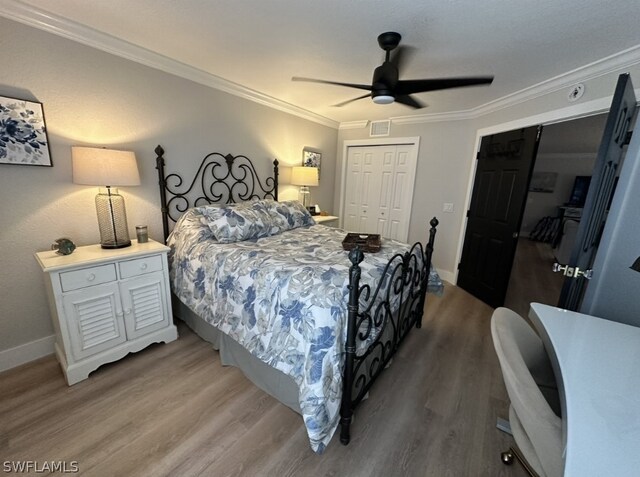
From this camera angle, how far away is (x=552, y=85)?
2484 millimetres

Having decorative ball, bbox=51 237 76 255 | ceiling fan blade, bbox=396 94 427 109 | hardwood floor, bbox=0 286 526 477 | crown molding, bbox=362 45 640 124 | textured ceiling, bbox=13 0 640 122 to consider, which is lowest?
hardwood floor, bbox=0 286 526 477

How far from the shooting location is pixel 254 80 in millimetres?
2818

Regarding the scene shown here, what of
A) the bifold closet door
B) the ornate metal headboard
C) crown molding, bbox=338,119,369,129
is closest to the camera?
the ornate metal headboard

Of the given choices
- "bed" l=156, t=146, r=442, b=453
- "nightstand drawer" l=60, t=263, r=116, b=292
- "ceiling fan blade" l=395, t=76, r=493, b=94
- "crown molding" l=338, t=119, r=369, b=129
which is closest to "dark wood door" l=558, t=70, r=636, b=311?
Answer: "ceiling fan blade" l=395, t=76, r=493, b=94

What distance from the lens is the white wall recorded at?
1.81m

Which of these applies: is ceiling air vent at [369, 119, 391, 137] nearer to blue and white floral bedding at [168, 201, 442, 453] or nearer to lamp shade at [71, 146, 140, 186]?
blue and white floral bedding at [168, 201, 442, 453]

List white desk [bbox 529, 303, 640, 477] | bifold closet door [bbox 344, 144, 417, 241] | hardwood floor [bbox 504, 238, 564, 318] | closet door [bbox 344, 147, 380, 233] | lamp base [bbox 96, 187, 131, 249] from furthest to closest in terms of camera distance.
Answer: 1. closet door [bbox 344, 147, 380, 233]
2. bifold closet door [bbox 344, 144, 417, 241]
3. hardwood floor [bbox 504, 238, 564, 318]
4. lamp base [bbox 96, 187, 131, 249]
5. white desk [bbox 529, 303, 640, 477]

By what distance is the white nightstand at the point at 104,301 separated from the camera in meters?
1.73

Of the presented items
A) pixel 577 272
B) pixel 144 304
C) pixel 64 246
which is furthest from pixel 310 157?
pixel 577 272

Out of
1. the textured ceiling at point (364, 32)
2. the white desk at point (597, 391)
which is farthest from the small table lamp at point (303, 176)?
the white desk at point (597, 391)

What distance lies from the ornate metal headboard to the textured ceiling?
3.05 feet

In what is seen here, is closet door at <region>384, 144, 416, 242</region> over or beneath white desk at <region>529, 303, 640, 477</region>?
over

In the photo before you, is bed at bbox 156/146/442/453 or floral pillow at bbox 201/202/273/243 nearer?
bed at bbox 156/146/442/453

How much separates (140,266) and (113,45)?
1.77 metres
